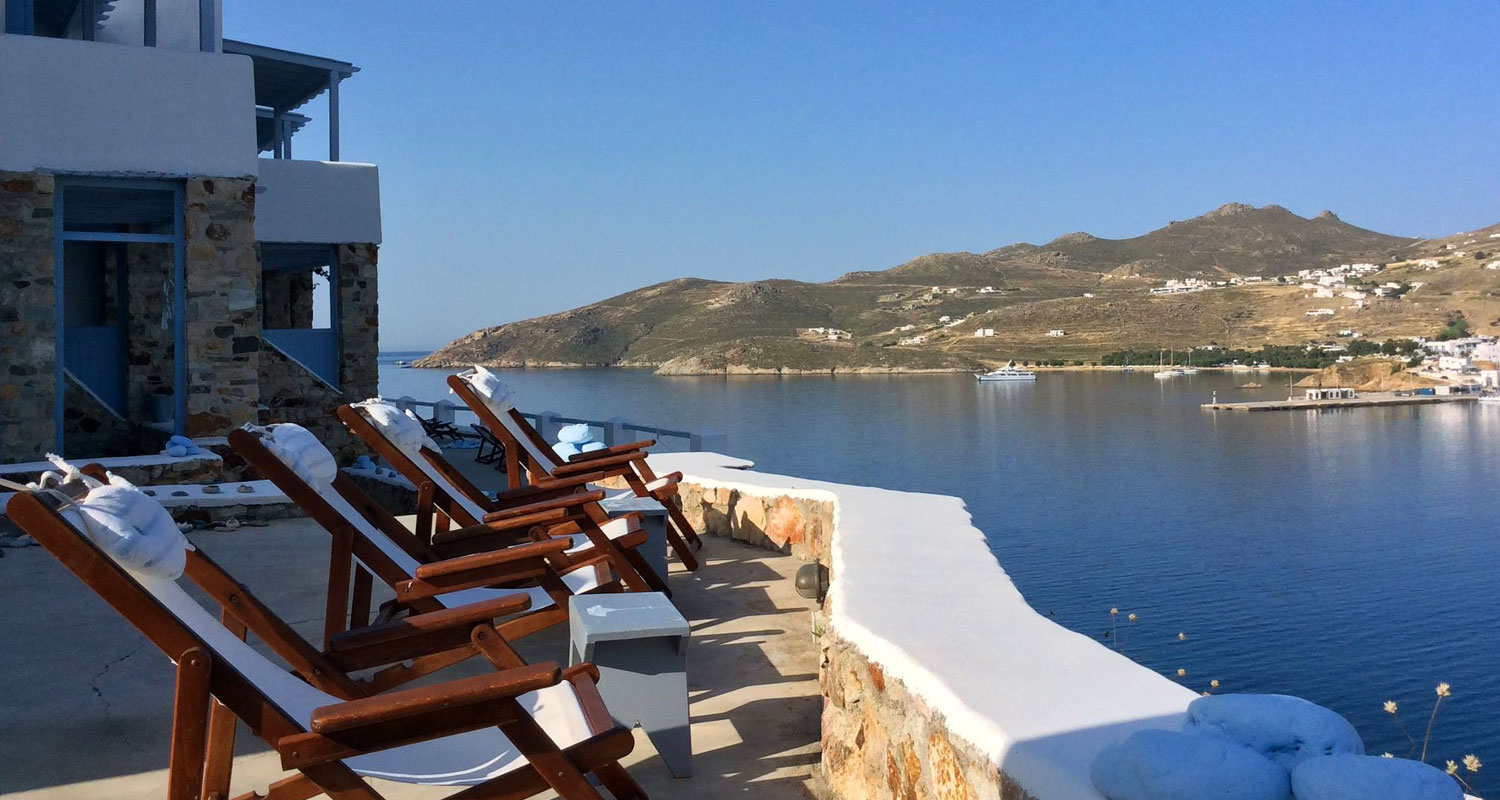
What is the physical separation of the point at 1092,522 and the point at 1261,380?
4227 cm

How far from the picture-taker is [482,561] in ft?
9.29

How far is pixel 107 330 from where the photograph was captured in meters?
8.77

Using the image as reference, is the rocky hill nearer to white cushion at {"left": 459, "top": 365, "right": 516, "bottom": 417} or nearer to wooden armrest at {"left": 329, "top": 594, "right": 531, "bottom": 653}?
white cushion at {"left": 459, "top": 365, "right": 516, "bottom": 417}

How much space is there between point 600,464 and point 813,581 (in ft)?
3.82

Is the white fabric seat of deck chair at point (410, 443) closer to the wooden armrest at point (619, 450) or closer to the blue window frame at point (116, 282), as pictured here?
the wooden armrest at point (619, 450)

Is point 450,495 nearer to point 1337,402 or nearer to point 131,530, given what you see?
point 131,530

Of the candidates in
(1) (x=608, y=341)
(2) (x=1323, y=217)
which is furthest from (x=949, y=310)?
(2) (x=1323, y=217)

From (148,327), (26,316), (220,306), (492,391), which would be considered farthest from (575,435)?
(148,327)

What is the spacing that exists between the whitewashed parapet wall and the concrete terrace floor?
0.99 ft

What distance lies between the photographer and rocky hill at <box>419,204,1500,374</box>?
224 ft

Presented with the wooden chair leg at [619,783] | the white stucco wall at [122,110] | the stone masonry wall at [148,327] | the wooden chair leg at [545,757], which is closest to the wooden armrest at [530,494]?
the wooden chair leg at [619,783]

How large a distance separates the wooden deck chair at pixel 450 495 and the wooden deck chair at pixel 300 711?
1.40m

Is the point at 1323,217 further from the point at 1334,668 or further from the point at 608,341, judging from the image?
the point at 1334,668

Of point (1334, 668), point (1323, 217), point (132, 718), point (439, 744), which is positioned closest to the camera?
point (439, 744)
